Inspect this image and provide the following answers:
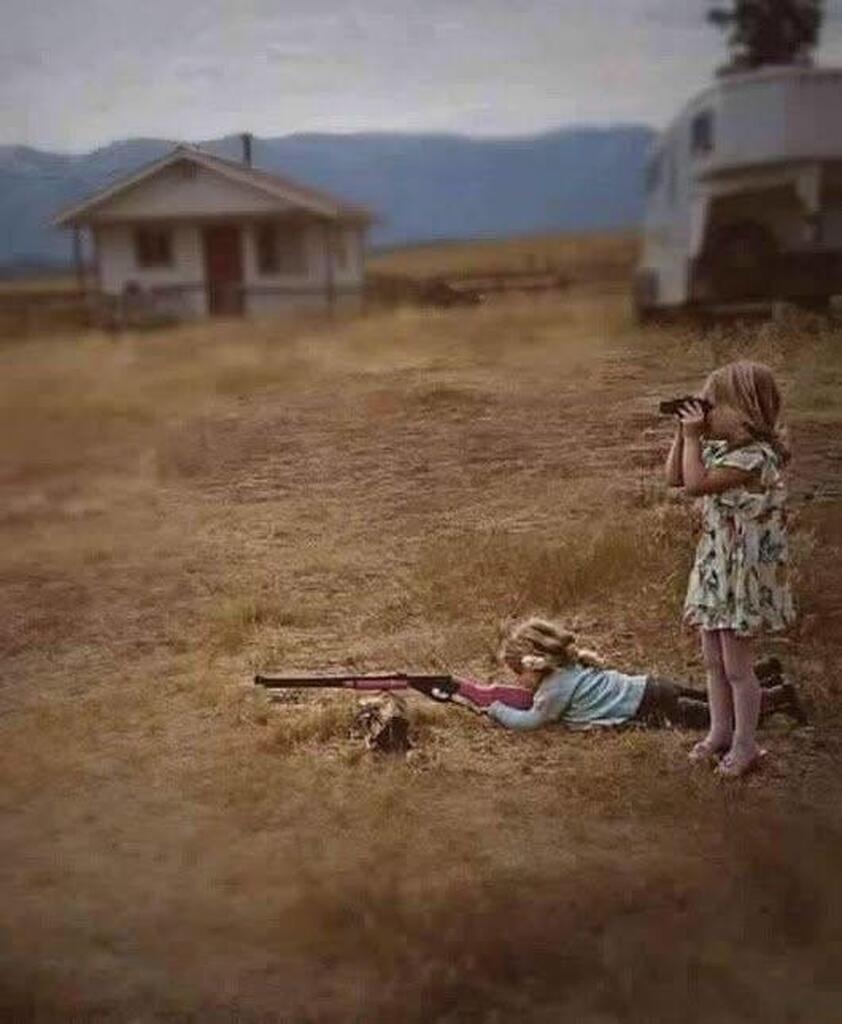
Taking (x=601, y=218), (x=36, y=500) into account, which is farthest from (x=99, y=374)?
(x=601, y=218)

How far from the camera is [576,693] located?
2.59 metres

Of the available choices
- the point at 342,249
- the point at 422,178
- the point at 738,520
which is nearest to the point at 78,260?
the point at 342,249

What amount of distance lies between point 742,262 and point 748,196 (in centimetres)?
14

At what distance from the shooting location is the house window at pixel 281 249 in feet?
7.95

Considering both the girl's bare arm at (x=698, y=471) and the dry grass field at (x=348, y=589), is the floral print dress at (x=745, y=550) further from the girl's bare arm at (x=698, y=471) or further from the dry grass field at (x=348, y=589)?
the dry grass field at (x=348, y=589)

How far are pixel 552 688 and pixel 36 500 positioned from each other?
3.66 feet

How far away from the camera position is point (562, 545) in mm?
2564

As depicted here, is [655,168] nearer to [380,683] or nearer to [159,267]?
[159,267]

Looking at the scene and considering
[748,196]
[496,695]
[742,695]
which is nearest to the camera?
[748,196]

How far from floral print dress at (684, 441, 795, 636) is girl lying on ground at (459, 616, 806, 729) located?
8.6 inches

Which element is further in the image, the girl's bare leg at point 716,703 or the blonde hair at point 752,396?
the girl's bare leg at point 716,703

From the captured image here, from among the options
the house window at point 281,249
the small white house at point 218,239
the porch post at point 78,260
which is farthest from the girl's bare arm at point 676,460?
the porch post at point 78,260

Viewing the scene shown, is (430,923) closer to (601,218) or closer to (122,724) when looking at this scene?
(122,724)

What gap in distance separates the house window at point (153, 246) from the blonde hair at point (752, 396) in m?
1.08
